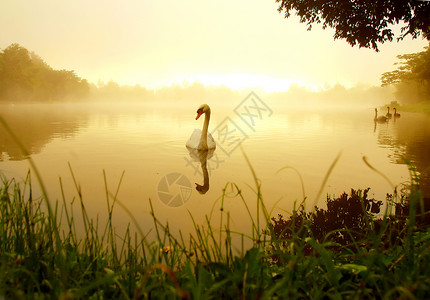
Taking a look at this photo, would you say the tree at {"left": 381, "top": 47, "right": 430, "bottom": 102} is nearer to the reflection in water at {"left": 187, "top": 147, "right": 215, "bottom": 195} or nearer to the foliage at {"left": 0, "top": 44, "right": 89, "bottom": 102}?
the reflection in water at {"left": 187, "top": 147, "right": 215, "bottom": 195}

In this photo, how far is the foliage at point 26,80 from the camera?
223 ft

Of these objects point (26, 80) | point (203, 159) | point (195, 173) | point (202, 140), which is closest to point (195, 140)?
point (202, 140)

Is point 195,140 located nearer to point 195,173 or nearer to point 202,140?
point 202,140

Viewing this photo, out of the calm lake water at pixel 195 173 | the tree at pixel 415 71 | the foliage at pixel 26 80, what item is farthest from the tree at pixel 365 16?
the foliage at pixel 26 80

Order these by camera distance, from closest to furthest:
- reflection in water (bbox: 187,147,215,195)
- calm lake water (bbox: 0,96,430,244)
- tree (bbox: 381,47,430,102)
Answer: calm lake water (bbox: 0,96,430,244) → reflection in water (bbox: 187,147,215,195) → tree (bbox: 381,47,430,102)

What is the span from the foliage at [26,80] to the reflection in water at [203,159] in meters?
72.5

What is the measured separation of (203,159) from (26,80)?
7468cm

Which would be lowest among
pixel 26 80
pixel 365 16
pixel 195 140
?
pixel 195 140

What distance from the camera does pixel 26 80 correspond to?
227ft

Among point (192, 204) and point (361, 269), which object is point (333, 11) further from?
point (361, 269)

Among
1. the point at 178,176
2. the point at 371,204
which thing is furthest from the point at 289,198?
the point at 178,176

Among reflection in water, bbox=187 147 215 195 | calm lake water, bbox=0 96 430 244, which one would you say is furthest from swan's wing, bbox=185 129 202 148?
calm lake water, bbox=0 96 430 244

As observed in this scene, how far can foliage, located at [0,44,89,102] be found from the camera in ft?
223

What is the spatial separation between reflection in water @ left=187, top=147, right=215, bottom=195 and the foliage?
238 ft
